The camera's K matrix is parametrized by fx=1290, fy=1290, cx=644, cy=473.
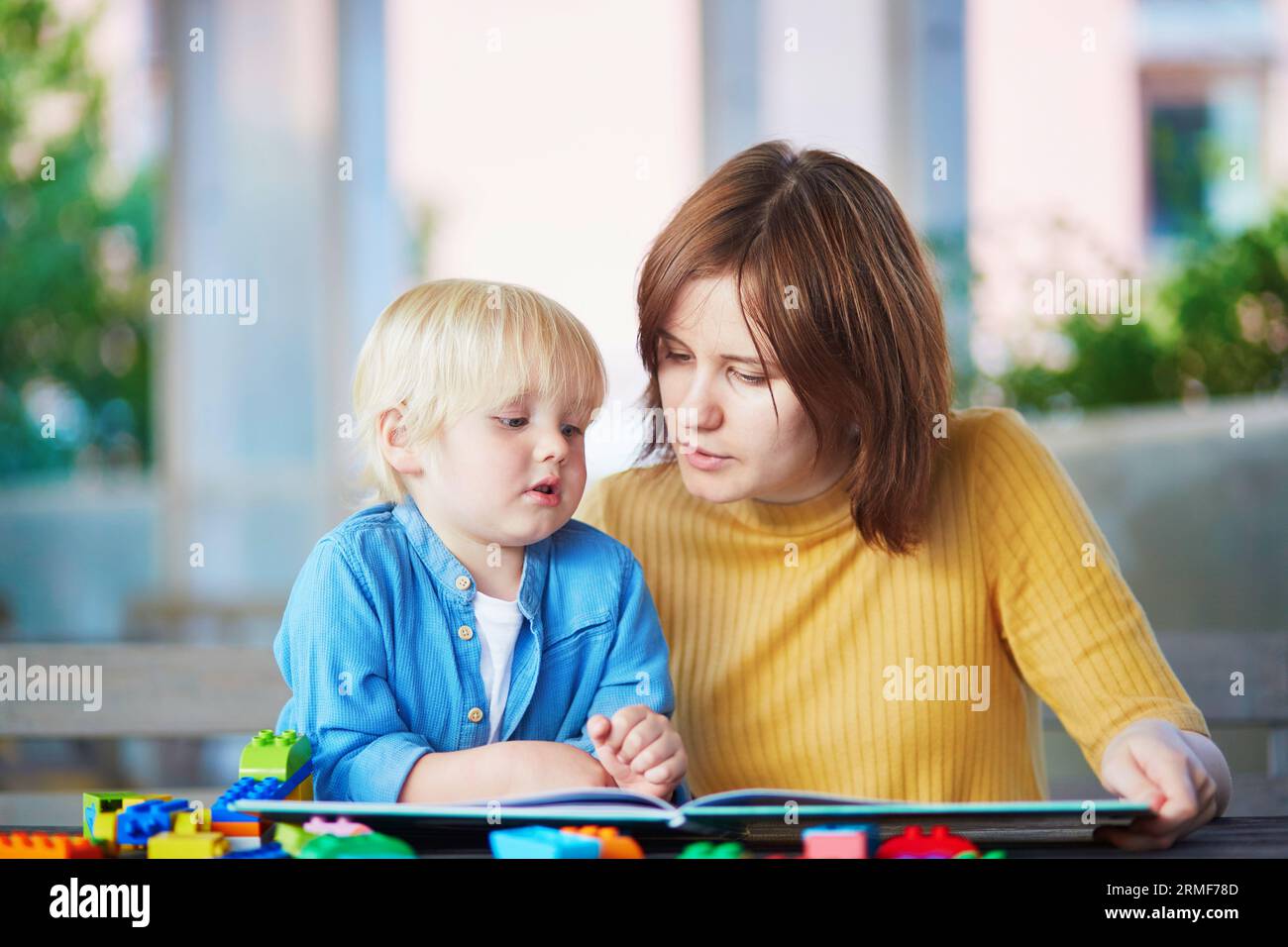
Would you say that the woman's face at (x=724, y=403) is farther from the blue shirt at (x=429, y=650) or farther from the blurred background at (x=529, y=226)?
the blurred background at (x=529, y=226)

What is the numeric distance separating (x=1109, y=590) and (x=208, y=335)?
386cm

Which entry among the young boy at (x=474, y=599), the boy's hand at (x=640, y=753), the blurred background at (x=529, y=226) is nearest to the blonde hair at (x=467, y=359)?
the young boy at (x=474, y=599)

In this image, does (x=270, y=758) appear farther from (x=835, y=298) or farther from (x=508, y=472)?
(x=835, y=298)

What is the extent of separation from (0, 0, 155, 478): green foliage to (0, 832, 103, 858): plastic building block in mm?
5060

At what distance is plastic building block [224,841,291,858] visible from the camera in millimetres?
846

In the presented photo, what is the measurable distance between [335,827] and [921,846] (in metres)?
0.39

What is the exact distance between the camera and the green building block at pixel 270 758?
947mm

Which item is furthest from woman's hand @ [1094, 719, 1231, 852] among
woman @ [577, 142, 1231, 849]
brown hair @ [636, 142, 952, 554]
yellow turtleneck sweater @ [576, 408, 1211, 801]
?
brown hair @ [636, 142, 952, 554]

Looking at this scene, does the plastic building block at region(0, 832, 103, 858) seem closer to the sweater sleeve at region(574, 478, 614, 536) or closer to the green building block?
the green building block

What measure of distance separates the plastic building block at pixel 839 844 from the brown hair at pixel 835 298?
1.45ft

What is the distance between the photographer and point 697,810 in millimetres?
870

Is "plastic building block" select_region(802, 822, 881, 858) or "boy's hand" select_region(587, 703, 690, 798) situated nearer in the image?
"plastic building block" select_region(802, 822, 881, 858)

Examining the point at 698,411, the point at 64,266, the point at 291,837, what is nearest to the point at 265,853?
the point at 291,837
